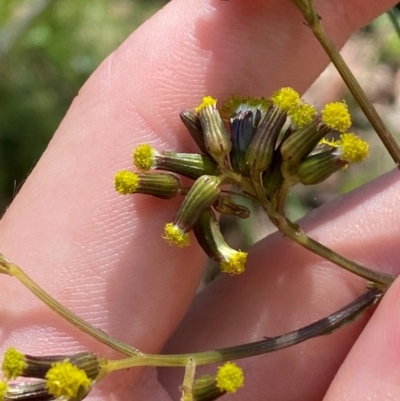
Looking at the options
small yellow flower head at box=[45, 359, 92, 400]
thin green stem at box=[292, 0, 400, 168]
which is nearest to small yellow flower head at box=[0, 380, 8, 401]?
small yellow flower head at box=[45, 359, 92, 400]

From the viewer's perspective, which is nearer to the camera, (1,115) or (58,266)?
(58,266)

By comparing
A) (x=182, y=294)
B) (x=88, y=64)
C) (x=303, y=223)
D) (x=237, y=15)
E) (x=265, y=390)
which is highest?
(x=88, y=64)

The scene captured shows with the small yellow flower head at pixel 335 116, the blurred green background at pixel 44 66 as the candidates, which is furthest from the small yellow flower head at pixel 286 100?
the blurred green background at pixel 44 66

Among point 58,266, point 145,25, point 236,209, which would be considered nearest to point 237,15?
point 145,25

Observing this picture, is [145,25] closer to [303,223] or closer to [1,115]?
[303,223]

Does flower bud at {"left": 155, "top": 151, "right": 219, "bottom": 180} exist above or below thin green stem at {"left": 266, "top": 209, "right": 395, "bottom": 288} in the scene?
above

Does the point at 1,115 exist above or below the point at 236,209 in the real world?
above

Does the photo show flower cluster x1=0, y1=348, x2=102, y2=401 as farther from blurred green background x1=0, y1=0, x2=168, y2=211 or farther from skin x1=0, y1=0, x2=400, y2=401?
blurred green background x1=0, y1=0, x2=168, y2=211
